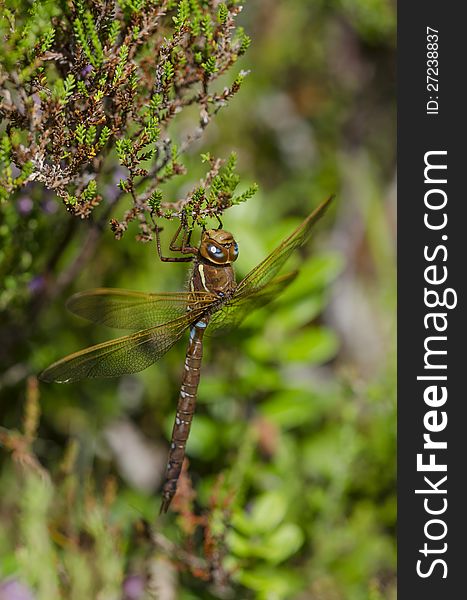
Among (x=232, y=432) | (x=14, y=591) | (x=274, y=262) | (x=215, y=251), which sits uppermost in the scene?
(x=274, y=262)

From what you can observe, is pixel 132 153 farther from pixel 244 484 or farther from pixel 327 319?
pixel 327 319

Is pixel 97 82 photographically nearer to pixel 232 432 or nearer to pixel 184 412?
pixel 184 412

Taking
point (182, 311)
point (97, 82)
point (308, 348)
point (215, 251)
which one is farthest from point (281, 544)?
point (97, 82)

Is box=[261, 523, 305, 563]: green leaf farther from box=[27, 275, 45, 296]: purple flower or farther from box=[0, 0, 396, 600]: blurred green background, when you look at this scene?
box=[27, 275, 45, 296]: purple flower

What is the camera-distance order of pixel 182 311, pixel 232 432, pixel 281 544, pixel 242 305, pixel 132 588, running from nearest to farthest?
1. pixel 182 311
2. pixel 242 305
3. pixel 281 544
4. pixel 132 588
5. pixel 232 432

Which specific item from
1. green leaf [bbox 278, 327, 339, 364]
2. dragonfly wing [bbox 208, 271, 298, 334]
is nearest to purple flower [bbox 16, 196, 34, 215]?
dragonfly wing [bbox 208, 271, 298, 334]

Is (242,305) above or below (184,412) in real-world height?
above
